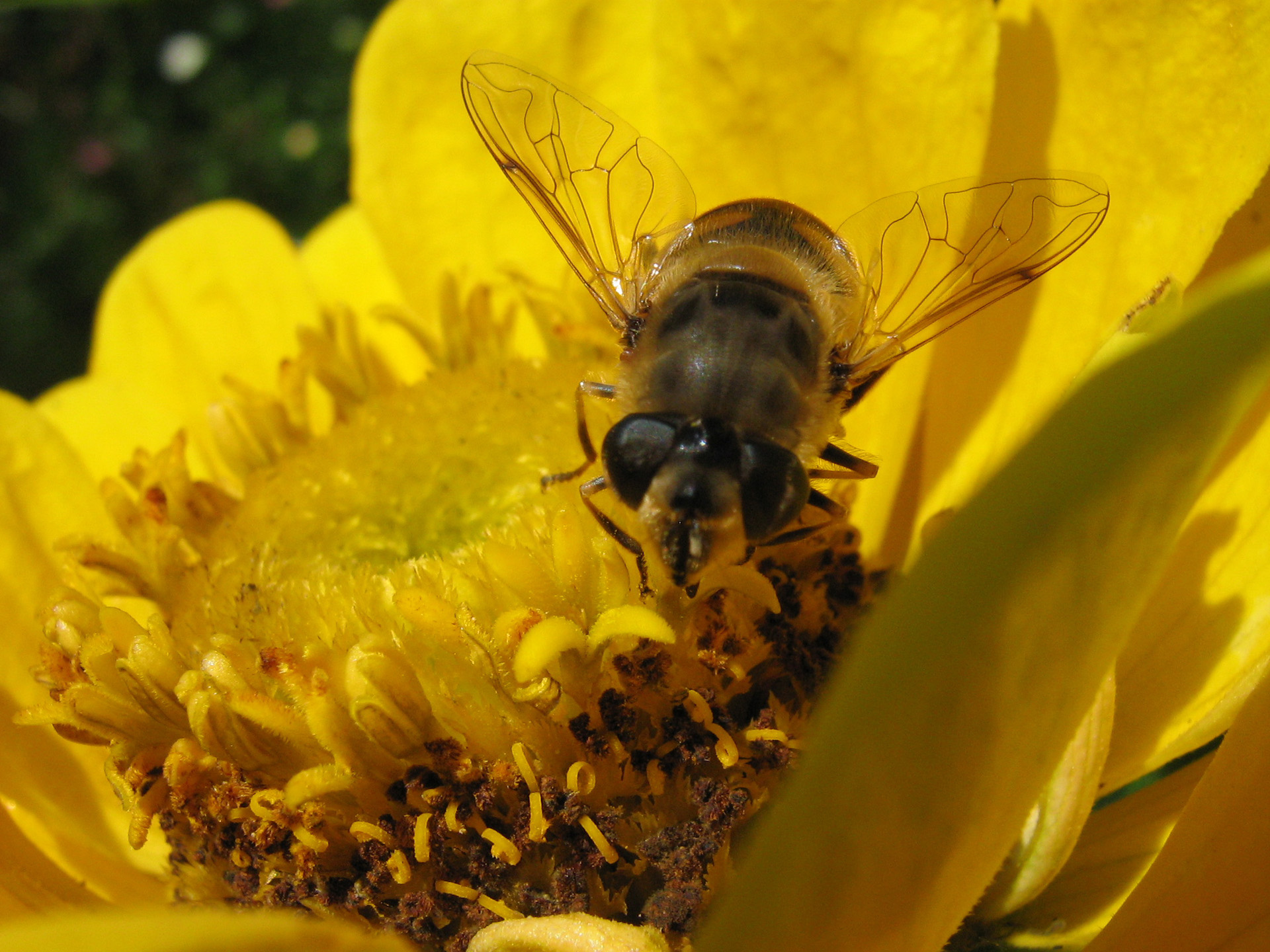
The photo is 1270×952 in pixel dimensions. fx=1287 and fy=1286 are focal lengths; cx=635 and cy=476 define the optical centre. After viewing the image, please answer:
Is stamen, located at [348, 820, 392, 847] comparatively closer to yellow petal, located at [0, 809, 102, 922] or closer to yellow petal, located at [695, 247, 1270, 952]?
yellow petal, located at [0, 809, 102, 922]

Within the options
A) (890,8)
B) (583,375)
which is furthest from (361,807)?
(890,8)

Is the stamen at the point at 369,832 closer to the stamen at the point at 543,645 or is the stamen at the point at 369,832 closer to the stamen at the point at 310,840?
the stamen at the point at 310,840

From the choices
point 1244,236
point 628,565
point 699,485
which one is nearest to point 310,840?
point 628,565

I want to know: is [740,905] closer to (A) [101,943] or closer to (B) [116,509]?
(A) [101,943]

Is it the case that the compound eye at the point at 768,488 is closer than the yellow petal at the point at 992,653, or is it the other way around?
the yellow petal at the point at 992,653

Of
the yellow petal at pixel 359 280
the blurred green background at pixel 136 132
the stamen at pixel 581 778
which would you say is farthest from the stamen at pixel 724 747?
the blurred green background at pixel 136 132

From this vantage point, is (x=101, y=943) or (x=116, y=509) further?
(x=116, y=509)

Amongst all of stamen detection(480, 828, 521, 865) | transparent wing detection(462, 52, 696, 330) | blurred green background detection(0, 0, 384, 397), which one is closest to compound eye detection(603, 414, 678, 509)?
stamen detection(480, 828, 521, 865)

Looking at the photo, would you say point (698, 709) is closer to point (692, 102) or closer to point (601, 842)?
point (601, 842)
